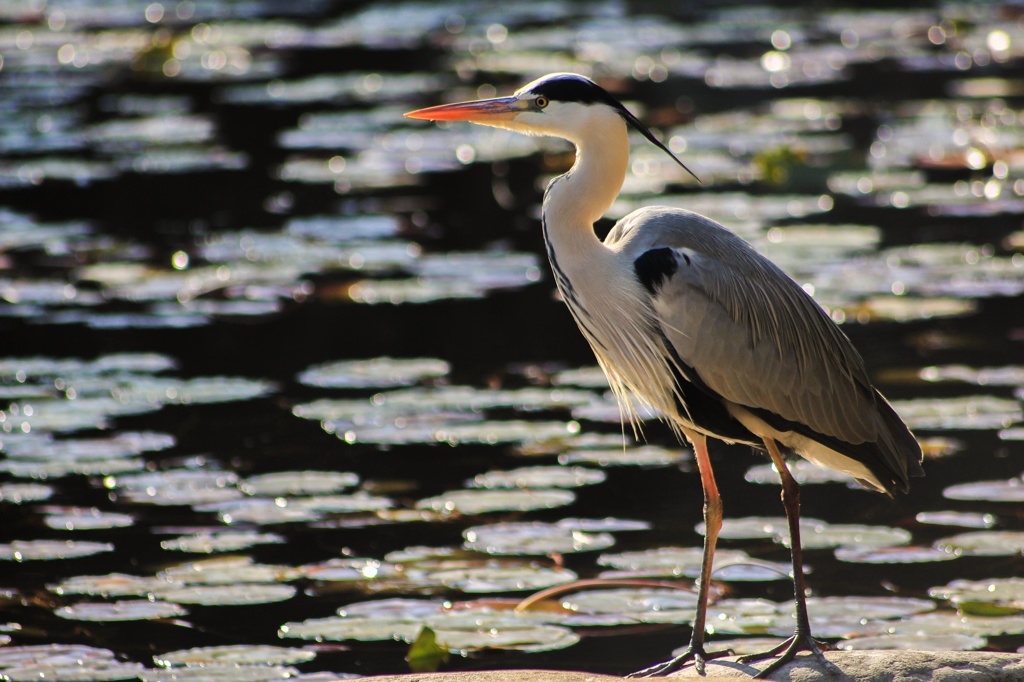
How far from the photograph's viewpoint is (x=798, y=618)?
11.7 ft

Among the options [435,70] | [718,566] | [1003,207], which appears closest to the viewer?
[718,566]

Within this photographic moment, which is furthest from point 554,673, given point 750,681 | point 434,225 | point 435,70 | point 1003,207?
point 435,70

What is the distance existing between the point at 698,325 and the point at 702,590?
67 centimetres

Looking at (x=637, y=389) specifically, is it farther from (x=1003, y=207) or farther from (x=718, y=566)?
(x=1003, y=207)

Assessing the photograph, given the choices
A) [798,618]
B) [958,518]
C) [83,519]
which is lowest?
[798,618]

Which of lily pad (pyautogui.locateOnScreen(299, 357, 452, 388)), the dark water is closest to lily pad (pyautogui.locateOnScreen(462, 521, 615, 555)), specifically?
the dark water

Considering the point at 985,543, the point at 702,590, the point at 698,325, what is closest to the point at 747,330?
the point at 698,325

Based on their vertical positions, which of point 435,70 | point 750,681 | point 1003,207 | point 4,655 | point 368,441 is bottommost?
point 750,681

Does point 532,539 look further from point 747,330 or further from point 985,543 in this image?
point 985,543

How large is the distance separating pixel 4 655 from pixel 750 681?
1.99 m

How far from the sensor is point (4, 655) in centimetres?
396

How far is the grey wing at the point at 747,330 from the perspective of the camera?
3.77 metres

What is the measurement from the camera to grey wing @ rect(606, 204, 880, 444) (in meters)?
3.77

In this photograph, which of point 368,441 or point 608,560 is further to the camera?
point 368,441
